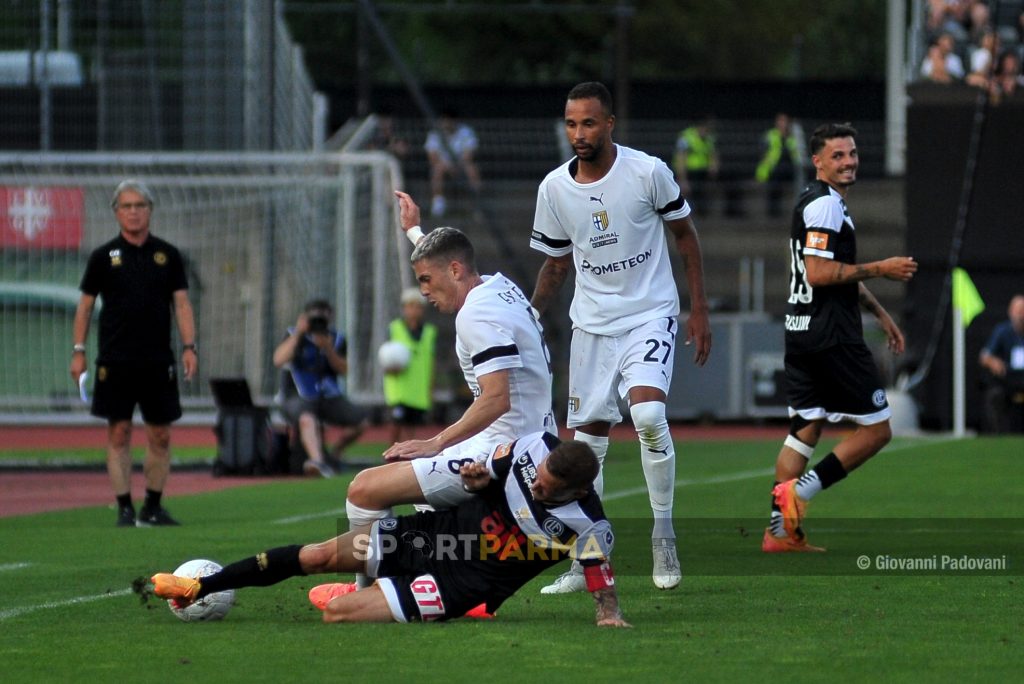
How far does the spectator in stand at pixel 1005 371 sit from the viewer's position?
22672 millimetres

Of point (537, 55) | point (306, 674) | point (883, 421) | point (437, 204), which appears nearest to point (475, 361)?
point (306, 674)

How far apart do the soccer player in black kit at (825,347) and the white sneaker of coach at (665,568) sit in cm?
Result: 164

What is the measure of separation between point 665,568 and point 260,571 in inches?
80.6

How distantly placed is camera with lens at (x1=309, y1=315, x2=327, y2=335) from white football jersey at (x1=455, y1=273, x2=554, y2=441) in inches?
416

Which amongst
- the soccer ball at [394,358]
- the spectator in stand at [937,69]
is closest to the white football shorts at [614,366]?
the soccer ball at [394,358]

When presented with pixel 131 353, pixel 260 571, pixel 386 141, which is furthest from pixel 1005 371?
pixel 260 571

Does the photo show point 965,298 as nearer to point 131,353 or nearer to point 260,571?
point 131,353

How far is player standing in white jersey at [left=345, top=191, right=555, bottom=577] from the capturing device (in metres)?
6.86

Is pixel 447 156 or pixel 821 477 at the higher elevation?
pixel 447 156

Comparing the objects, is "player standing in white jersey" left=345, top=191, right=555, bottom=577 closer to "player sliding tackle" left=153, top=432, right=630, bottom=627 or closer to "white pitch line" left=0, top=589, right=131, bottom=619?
"player sliding tackle" left=153, top=432, right=630, bottom=627

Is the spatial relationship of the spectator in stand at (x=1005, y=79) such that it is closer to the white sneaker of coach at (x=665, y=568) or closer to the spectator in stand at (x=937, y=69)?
the spectator in stand at (x=937, y=69)

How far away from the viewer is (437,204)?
30.8 metres

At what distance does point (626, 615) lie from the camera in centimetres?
721

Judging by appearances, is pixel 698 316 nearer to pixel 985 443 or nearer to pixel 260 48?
pixel 985 443
